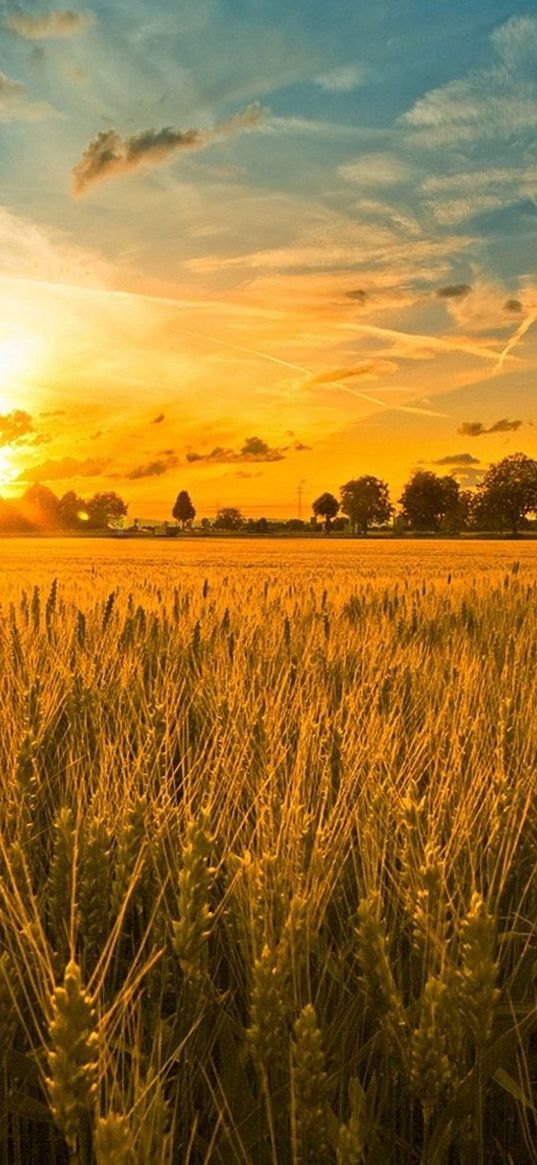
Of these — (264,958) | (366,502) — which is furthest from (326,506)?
(264,958)

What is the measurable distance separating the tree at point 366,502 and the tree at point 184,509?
1715cm

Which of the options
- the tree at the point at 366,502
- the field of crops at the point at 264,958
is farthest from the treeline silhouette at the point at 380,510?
the field of crops at the point at 264,958

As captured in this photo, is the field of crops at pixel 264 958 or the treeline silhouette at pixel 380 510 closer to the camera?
the field of crops at pixel 264 958

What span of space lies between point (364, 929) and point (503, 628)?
5.52 meters

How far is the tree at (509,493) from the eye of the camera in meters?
85.5

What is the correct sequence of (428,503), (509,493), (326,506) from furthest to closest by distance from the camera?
(326,506) < (428,503) < (509,493)

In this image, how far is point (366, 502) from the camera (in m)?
109

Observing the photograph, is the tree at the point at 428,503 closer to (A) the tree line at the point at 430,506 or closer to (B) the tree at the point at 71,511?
(A) the tree line at the point at 430,506

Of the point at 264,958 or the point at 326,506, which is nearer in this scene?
the point at 264,958

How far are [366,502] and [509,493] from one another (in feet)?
82.3

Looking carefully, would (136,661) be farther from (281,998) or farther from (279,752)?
(281,998)

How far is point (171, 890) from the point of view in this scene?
2137 millimetres

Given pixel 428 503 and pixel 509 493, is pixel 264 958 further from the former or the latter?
pixel 428 503

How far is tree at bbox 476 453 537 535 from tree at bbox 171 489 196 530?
35.6 m
